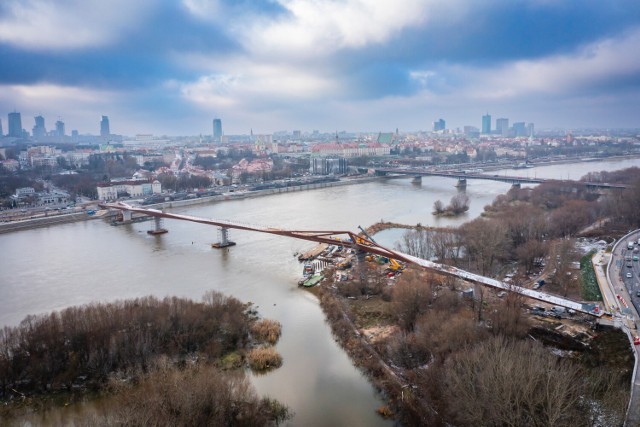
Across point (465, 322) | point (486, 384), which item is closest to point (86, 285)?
point (465, 322)

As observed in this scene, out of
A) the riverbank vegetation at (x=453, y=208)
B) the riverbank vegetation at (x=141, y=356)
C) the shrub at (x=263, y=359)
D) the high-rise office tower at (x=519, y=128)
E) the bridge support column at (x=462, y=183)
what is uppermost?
the high-rise office tower at (x=519, y=128)

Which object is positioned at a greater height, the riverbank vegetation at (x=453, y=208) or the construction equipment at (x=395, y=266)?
the riverbank vegetation at (x=453, y=208)

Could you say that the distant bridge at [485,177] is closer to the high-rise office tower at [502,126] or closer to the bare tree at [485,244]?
the bare tree at [485,244]

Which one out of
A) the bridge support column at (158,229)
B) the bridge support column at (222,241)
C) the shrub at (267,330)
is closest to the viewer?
the shrub at (267,330)

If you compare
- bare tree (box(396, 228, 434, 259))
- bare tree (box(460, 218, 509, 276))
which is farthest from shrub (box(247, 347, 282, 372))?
bare tree (box(396, 228, 434, 259))

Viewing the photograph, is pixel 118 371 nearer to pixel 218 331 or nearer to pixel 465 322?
pixel 218 331

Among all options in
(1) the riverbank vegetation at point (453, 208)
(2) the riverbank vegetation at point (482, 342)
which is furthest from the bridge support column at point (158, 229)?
(1) the riverbank vegetation at point (453, 208)
